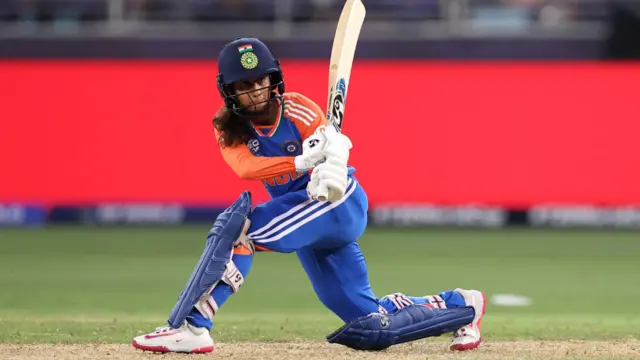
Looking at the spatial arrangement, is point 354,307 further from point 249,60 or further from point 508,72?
point 508,72

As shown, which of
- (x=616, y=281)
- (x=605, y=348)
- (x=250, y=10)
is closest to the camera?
(x=605, y=348)

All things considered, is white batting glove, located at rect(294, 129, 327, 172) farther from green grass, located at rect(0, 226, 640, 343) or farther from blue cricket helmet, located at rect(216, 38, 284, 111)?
green grass, located at rect(0, 226, 640, 343)

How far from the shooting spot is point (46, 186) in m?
13.6

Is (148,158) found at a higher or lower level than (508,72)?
lower

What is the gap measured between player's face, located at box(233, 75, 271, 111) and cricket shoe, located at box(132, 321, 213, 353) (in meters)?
1.11

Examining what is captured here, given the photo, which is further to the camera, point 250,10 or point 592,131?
point 250,10

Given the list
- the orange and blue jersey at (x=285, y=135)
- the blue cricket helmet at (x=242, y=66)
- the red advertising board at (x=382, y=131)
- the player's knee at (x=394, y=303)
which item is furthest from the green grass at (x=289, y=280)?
the blue cricket helmet at (x=242, y=66)

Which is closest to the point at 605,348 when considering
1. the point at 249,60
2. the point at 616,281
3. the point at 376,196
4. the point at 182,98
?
the point at 249,60

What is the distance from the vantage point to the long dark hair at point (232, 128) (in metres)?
5.73

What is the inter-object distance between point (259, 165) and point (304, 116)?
0.38 meters

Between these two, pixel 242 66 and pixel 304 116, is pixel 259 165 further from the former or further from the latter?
pixel 242 66

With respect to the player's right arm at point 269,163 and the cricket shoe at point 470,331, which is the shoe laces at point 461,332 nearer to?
the cricket shoe at point 470,331

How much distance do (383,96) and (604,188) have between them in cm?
280

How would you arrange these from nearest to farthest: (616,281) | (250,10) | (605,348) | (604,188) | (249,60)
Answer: (249,60) < (605,348) < (616,281) < (604,188) < (250,10)
